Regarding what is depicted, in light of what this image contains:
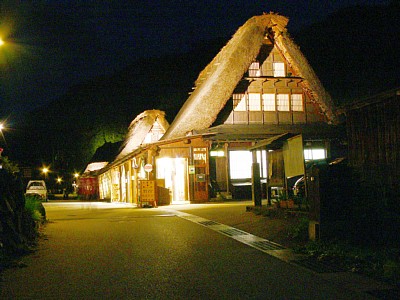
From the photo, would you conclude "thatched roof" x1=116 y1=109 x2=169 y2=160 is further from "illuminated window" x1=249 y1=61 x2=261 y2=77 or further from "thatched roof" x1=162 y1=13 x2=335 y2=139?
"illuminated window" x1=249 y1=61 x2=261 y2=77

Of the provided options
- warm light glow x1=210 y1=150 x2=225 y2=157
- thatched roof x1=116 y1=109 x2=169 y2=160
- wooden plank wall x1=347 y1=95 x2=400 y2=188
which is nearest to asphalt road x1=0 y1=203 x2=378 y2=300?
wooden plank wall x1=347 y1=95 x2=400 y2=188

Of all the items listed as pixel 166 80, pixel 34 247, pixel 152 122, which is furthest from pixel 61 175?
pixel 34 247

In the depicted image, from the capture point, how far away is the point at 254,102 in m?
26.7

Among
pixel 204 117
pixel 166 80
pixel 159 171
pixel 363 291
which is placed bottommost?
pixel 363 291

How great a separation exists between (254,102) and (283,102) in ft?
6.53

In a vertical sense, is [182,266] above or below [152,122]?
below

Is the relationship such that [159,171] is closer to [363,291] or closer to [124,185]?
[124,185]

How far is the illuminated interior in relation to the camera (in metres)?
25.4

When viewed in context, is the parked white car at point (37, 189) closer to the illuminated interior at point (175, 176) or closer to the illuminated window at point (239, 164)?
the illuminated interior at point (175, 176)

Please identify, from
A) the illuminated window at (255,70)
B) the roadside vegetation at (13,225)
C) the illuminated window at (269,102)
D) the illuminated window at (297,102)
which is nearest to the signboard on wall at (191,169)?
the illuminated window at (269,102)

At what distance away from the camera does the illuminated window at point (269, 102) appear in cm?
2688

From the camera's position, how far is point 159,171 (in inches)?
1006

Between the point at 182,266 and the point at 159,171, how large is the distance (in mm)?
18487

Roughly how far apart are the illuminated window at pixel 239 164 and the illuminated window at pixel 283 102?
12.1 feet
